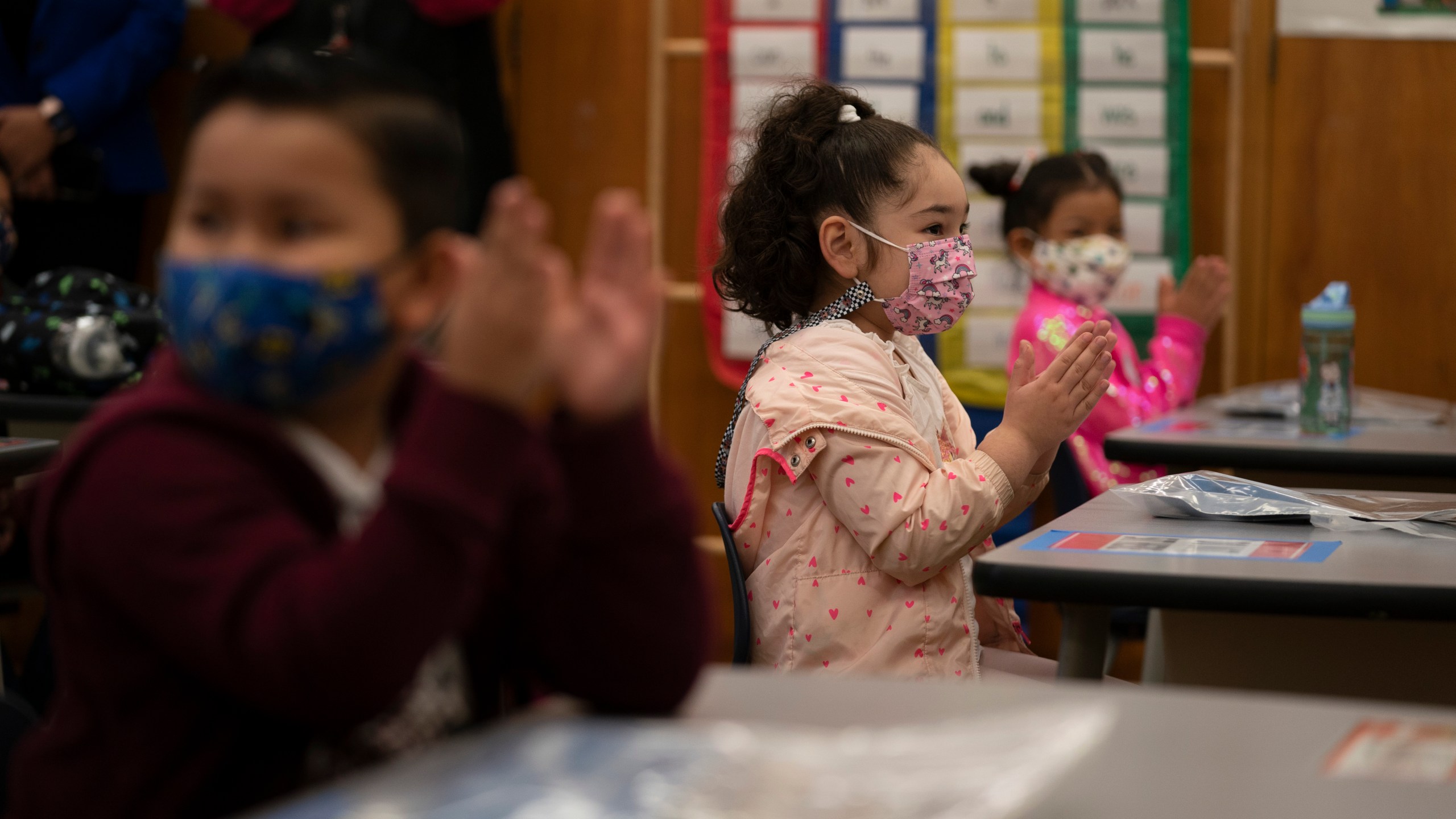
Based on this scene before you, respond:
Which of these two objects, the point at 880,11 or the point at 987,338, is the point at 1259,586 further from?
the point at 880,11

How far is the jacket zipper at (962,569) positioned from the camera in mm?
1625

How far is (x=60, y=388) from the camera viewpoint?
2.57m

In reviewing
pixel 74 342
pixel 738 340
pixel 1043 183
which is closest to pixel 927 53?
pixel 1043 183

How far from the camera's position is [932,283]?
1.92 metres

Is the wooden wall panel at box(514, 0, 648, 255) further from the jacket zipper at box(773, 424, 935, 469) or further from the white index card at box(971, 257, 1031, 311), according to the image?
the jacket zipper at box(773, 424, 935, 469)

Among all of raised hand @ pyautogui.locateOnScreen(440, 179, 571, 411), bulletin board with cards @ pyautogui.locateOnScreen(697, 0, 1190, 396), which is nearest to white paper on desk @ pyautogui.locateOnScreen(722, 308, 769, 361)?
bulletin board with cards @ pyautogui.locateOnScreen(697, 0, 1190, 396)

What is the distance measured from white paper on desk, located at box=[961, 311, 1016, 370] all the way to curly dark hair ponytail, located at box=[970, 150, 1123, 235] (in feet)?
1.41

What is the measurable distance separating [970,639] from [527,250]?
116 cm

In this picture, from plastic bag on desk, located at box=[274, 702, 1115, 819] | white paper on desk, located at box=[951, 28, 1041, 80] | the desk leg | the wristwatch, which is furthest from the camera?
white paper on desk, located at box=[951, 28, 1041, 80]

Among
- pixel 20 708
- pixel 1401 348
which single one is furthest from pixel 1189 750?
pixel 1401 348

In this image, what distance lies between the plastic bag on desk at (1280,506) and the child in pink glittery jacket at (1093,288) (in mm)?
1098

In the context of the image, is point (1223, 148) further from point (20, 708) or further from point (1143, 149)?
point (20, 708)

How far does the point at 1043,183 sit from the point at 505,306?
271cm

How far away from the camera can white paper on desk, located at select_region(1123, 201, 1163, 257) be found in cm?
377
